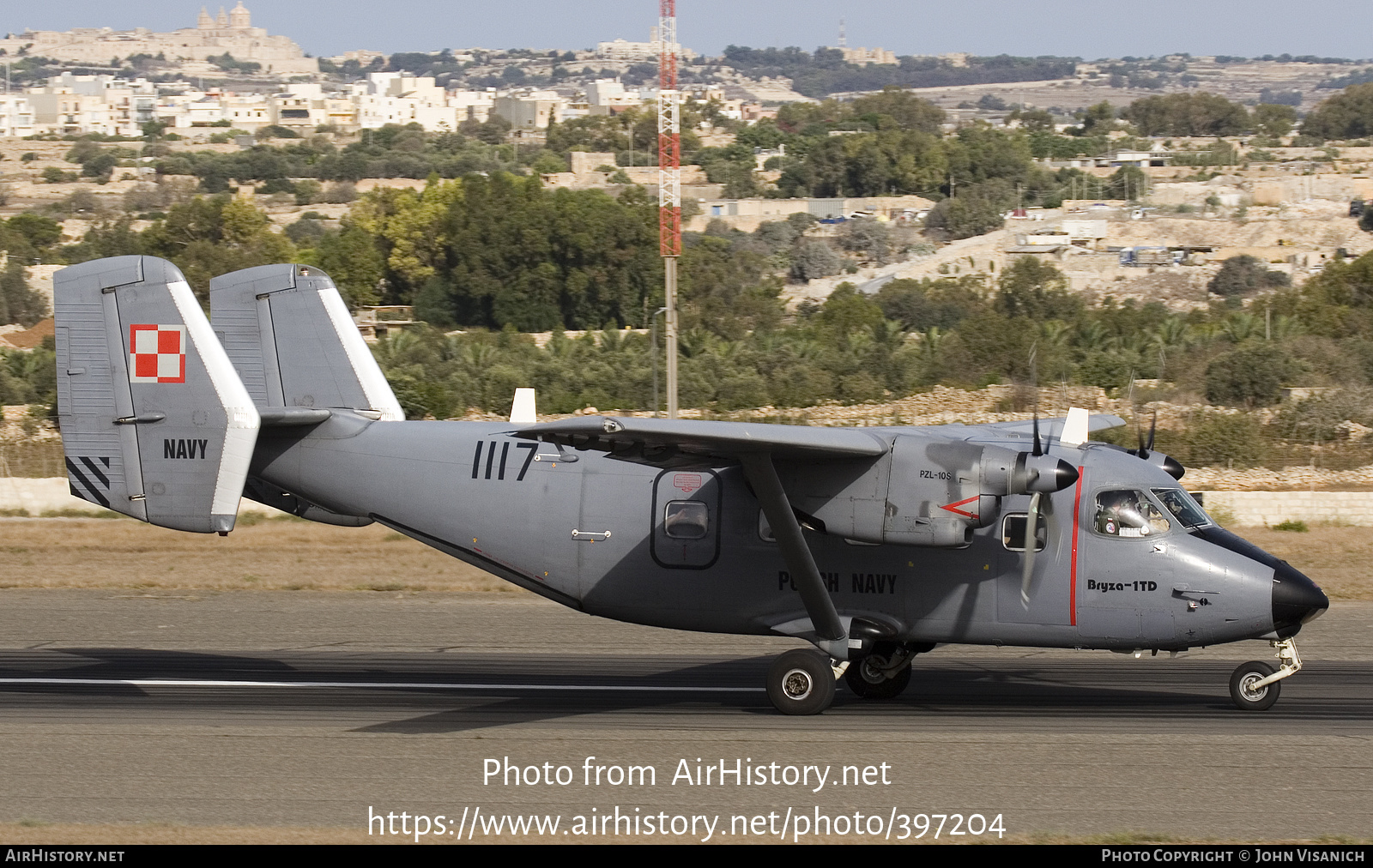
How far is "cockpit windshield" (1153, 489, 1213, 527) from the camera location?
1580 centimetres

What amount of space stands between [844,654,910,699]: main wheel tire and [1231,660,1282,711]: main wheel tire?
3682mm

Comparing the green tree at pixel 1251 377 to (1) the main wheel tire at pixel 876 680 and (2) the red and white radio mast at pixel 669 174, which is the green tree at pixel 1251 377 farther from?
(1) the main wheel tire at pixel 876 680

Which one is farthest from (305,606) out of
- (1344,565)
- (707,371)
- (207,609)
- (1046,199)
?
(1046,199)

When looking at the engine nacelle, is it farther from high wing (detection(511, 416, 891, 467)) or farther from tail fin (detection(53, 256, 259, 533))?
tail fin (detection(53, 256, 259, 533))

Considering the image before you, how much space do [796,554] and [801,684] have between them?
1.67 m

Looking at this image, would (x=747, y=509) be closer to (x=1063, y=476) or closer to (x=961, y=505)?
(x=961, y=505)

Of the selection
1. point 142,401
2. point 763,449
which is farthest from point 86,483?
point 763,449

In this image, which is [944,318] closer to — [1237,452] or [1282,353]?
[1282,353]

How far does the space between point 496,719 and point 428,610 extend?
330 inches

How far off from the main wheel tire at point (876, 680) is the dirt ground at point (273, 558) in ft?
35.3

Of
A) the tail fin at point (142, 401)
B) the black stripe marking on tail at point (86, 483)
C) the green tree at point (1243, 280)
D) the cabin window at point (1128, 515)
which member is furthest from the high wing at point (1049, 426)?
the green tree at point (1243, 280)

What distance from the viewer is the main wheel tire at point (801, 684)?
634 inches

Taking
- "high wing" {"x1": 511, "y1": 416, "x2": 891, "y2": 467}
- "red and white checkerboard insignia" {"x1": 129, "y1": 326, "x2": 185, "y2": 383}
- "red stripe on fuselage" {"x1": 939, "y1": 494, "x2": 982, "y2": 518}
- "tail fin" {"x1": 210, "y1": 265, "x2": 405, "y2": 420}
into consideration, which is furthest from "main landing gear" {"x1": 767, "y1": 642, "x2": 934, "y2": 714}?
"red and white checkerboard insignia" {"x1": 129, "y1": 326, "x2": 185, "y2": 383}

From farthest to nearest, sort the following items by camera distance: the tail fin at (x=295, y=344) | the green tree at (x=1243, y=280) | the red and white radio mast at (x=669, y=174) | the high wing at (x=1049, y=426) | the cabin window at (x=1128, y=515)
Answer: the green tree at (x=1243, y=280), the red and white radio mast at (x=669, y=174), the tail fin at (x=295, y=344), the high wing at (x=1049, y=426), the cabin window at (x=1128, y=515)
